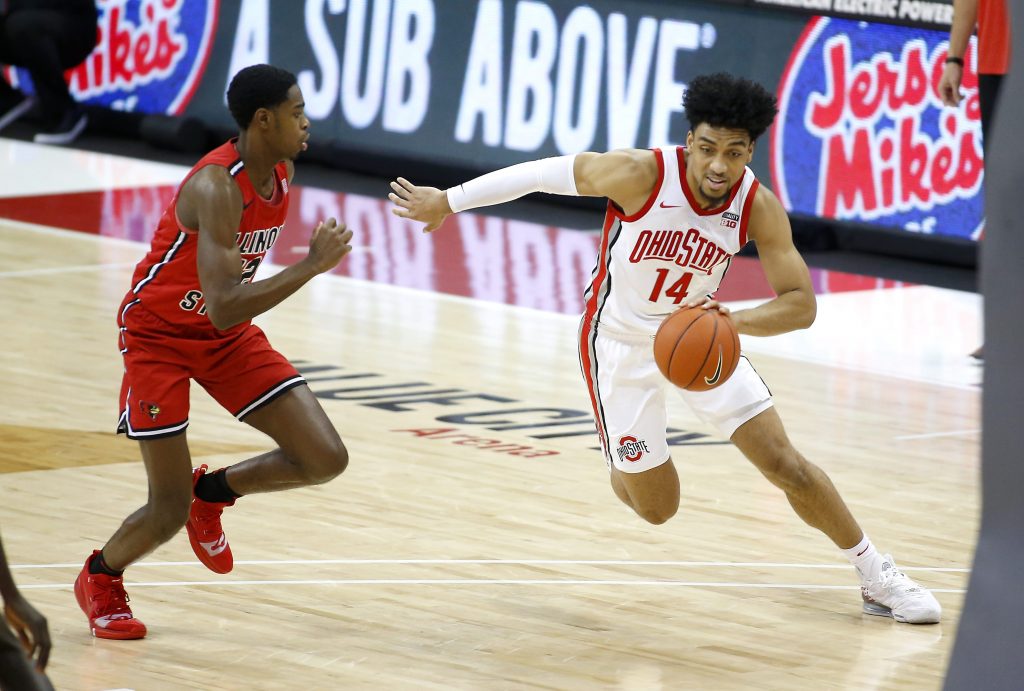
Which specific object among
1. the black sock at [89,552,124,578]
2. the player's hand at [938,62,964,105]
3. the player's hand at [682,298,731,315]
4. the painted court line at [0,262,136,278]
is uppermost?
the player's hand at [938,62,964,105]

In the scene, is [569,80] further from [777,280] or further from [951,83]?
[777,280]

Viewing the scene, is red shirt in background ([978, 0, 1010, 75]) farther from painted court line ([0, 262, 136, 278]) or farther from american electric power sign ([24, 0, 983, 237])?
painted court line ([0, 262, 136, 278])

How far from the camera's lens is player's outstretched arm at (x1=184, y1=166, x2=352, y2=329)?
4980mm

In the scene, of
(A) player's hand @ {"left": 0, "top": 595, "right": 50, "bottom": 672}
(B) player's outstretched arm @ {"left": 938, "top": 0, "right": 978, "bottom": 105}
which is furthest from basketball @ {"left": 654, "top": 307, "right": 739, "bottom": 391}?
(B) player's outstretched arm @ {"left": 938, "top": 0, "right": 978, "bottom": 105}

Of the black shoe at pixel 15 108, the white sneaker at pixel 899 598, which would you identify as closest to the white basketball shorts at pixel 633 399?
the white sneaker at pixel 899 598

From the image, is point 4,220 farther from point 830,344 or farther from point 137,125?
point 830,344

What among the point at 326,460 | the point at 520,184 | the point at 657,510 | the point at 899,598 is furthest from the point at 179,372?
the point at 899,598

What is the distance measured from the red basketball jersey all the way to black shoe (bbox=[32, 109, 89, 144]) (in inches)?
472

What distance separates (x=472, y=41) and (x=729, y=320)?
9.76 m

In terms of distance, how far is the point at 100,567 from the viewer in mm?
5266

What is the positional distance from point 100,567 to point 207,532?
39cm

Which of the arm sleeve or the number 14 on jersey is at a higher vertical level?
the arm sleeve

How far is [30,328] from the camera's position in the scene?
9.95 meters

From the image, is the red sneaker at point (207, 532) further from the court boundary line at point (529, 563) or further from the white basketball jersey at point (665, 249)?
the white basketball jersey at point (665, 249)
